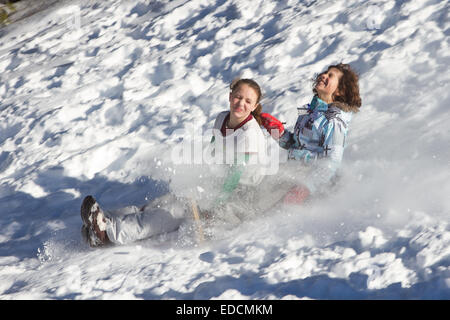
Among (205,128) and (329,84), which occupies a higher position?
(205,128)

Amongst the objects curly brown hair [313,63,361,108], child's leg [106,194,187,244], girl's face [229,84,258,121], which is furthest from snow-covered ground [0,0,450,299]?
girl's face [229,84,258,121]

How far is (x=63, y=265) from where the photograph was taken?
3.08 m

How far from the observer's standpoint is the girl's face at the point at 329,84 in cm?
325

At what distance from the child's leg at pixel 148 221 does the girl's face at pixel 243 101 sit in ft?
2.53

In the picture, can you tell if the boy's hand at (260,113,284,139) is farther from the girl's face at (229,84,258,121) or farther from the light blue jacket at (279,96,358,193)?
the girl's face at (229,84,258,121)

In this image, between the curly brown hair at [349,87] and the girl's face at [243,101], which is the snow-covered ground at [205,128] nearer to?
the curly brown hair at [349,87]

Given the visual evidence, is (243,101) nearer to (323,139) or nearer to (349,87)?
(323,139)

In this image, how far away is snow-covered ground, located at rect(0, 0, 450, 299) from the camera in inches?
103

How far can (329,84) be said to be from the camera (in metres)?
3.24

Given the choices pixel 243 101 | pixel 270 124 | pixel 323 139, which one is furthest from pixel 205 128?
pixel 323 139

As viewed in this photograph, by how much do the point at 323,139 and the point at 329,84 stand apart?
0.42 metres
